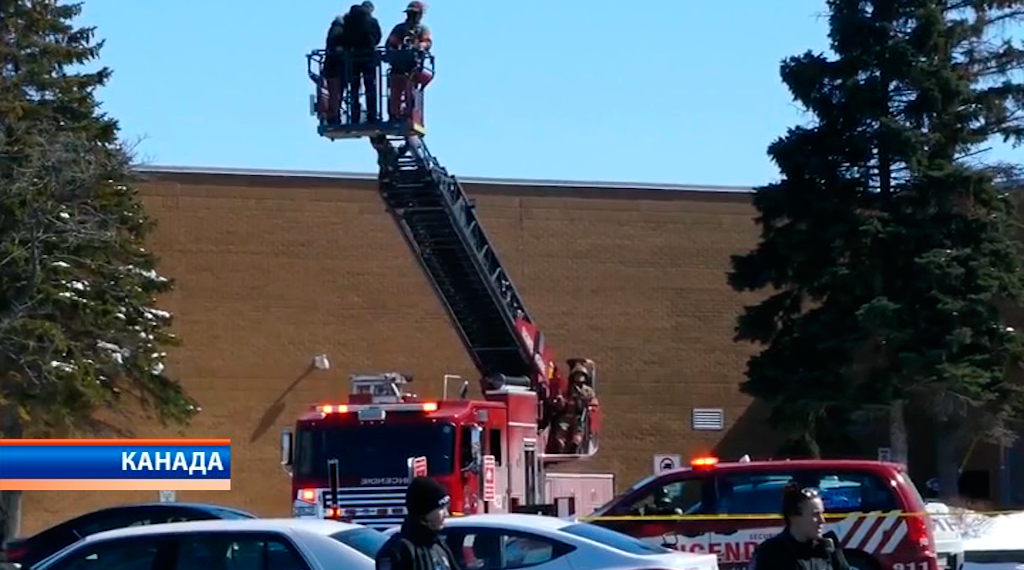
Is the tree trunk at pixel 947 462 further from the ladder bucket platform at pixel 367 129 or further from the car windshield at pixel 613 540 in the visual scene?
the car windshield at pixel 613 540

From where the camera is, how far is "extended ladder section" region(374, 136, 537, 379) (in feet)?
81.5

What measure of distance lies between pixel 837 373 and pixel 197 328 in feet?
44.3

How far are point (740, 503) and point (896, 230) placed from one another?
56.8ft

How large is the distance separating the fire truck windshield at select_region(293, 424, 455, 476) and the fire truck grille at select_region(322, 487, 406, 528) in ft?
0.68

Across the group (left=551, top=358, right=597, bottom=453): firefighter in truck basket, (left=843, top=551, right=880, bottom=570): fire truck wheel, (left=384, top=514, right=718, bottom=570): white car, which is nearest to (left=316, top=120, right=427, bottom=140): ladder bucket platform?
(left=551, top=358, right=597, bottom=453): firefighter in truck basket

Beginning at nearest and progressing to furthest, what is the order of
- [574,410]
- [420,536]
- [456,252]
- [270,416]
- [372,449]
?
[420,536] < [372,449] < [456,252] < [574,410] < [270,416]

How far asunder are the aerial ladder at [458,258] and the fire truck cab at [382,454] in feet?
13.1

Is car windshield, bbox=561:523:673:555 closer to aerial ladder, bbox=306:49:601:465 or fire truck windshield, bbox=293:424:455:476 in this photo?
fire truck windshield, bbox=293:424:455:476

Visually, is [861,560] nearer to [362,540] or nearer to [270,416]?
[362,540]

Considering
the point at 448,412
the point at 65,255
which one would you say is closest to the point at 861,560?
the point at 448,412

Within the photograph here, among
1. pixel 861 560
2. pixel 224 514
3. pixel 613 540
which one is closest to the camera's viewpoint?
pixel 613 540

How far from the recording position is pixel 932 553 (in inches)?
687

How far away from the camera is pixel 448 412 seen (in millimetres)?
20938

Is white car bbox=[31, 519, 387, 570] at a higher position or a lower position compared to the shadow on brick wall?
lower
